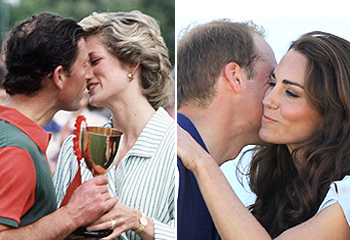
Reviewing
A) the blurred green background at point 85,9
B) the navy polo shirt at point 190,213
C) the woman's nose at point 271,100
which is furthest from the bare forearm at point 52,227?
the woman's nose at point 271,100

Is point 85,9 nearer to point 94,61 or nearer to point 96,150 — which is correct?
point 94,61

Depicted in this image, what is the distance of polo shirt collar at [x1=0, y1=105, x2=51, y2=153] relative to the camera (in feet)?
5.49

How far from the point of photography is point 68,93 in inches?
70.0

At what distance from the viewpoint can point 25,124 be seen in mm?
1683

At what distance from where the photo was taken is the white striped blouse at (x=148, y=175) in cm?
176

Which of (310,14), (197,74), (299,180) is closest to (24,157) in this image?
(197,74)

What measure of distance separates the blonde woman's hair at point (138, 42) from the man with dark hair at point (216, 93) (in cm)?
6

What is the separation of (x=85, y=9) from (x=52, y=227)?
75cm

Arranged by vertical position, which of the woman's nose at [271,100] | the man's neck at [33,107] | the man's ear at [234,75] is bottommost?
the man's neck at [33,107]

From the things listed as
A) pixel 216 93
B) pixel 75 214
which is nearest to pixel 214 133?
pixel 216 93

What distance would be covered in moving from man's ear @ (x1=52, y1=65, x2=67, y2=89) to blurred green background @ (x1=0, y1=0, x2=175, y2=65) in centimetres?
19

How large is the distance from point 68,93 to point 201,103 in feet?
1.50

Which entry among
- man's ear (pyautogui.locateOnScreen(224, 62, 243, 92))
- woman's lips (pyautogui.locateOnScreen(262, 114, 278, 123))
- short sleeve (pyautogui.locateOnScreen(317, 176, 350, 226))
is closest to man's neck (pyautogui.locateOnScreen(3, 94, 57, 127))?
man's ear (pyautogui.locateOnScreen(224, 62, 243, 92))

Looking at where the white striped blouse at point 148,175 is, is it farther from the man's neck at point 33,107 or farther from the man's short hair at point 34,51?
the man's short hair at point 34,51
